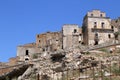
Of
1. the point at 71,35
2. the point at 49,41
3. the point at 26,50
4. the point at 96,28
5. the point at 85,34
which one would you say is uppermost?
the point at 96,28

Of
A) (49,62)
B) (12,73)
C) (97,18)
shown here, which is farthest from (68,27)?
(12,73)

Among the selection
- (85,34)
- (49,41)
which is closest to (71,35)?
(85,34)

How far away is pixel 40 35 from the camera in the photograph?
6031 cm

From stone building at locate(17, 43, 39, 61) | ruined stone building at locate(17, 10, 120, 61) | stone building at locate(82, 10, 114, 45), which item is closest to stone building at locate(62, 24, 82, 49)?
ruined stone building at locate(17, 10, 120, 61)

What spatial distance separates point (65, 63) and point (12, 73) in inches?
158

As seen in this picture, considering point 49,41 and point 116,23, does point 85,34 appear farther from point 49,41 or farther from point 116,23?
point 49,41

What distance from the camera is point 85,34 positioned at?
5559 cm

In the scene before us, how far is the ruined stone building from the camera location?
54750 millimetres

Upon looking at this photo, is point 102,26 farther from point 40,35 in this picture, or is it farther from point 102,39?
point 40,35

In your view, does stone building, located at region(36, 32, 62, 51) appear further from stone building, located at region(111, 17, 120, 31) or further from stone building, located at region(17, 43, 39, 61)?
stone building, located at region(111, 17, 120, 31)

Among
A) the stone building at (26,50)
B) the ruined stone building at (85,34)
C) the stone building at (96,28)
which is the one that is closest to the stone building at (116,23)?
the ruined stone building at (85,34)

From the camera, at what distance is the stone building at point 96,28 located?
5456 centimetres

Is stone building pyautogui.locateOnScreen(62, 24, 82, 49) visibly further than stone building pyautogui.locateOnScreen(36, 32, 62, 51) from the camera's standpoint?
No

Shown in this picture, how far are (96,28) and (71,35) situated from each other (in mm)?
3728
